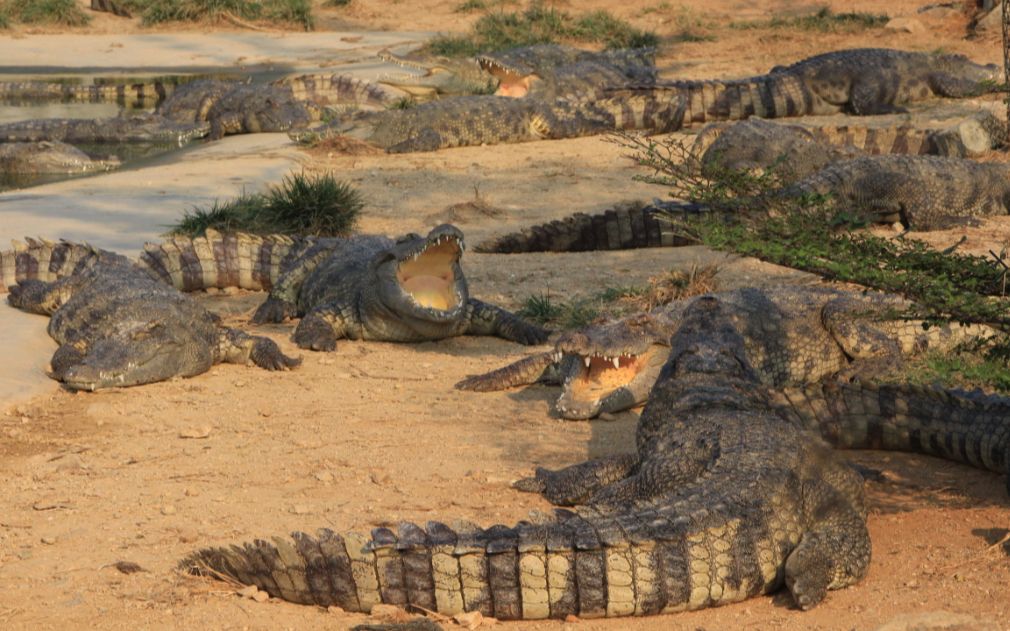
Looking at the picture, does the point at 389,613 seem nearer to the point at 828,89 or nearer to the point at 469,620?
the point at 469,620

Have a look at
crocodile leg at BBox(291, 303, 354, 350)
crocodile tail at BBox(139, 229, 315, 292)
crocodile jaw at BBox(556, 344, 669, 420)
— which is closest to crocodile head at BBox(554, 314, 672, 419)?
crocodile jaw at BBox(556, 344, 669, 420)

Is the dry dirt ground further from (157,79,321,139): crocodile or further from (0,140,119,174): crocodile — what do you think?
(157,79,321,139): crocodile

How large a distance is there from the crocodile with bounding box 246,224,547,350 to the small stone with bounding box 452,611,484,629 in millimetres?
4001

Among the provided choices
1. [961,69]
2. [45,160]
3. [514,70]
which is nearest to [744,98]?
[961,69]

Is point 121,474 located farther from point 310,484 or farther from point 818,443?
point 818,443

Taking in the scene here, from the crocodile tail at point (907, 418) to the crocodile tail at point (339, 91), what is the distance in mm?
14511

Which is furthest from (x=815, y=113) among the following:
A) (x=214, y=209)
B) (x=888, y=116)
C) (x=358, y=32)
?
(x=358, y=32)

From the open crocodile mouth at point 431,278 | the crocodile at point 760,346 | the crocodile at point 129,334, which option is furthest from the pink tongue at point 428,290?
the crocodile at point 760,346

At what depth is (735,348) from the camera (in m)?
6.22

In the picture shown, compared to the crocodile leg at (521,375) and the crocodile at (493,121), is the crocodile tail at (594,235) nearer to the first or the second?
the crocodile leg at (521,375)

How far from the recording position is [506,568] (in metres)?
4.34

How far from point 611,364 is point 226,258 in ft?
13.1

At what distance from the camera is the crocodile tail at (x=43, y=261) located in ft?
30.8

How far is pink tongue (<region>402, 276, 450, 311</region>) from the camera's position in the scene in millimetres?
8789
